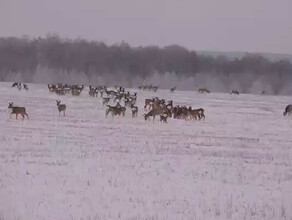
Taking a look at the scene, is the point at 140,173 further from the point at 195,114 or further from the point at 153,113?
the point at 195,114

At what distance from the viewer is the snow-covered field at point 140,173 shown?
6.57 meters

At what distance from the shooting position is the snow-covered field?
6566mm

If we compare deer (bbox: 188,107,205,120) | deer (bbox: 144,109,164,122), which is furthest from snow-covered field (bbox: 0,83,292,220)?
deer (bbox: 188,107,205,120)

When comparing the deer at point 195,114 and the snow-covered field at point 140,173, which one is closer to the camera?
the snow-covered field at point 140,173

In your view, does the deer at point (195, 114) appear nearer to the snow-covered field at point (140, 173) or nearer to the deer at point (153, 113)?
the deer at point (153, 113)

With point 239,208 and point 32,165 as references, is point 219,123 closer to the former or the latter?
point 32,165

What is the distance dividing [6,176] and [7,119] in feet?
28.0

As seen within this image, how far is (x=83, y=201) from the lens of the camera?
6.75 metres

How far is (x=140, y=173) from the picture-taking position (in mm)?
8586

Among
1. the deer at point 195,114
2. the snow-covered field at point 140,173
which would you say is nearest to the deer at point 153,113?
the deer at point 195,114

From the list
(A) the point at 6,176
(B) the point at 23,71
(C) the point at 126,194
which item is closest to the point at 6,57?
(B) the point at 23,71

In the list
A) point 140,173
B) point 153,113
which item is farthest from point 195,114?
point 140,173

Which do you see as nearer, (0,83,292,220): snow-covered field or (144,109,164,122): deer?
(0,83,292,220): snow-covered field

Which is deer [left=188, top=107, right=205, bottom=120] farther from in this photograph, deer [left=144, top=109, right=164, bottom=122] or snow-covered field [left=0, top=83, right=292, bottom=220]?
snow-covered field [left=0, top=83, right=292, bottom=220]
